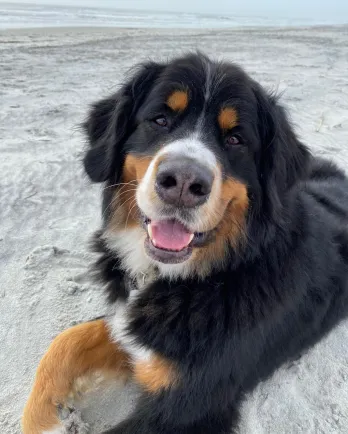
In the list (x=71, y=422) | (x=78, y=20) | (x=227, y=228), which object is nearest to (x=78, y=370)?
(x=71, y=422)

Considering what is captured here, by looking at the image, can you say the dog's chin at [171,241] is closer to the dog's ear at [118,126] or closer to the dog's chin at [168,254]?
the dog's chin at [168,254]

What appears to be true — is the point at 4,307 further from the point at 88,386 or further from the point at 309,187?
the point at 309,187

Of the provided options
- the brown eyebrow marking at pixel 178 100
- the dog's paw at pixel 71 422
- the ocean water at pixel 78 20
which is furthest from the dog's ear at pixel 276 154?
the ocean water at pixel 78 20

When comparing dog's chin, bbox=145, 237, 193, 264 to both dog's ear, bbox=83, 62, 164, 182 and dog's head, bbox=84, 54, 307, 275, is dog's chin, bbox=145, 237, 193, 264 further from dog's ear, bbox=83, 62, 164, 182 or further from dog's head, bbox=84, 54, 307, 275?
dog's ear, bbox=83, 62, 164, 182

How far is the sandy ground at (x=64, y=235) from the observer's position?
2.71m

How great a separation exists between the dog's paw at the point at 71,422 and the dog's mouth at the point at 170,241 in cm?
106

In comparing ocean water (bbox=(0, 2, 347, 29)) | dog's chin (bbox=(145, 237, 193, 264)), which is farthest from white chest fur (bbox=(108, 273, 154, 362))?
ocean water (bbox=(0, 2, 347, 29))

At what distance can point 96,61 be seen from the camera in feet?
34.7

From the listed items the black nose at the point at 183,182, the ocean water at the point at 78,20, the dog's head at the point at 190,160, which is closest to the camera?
the black nose at the point at 183,182

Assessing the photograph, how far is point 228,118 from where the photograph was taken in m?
2.51

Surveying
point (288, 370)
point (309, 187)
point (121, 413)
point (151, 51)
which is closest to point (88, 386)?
point (121, 413)

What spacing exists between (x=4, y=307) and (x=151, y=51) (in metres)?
10.8

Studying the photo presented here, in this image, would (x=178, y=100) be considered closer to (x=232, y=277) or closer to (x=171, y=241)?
(x=171, y=241)

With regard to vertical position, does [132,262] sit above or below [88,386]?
above
